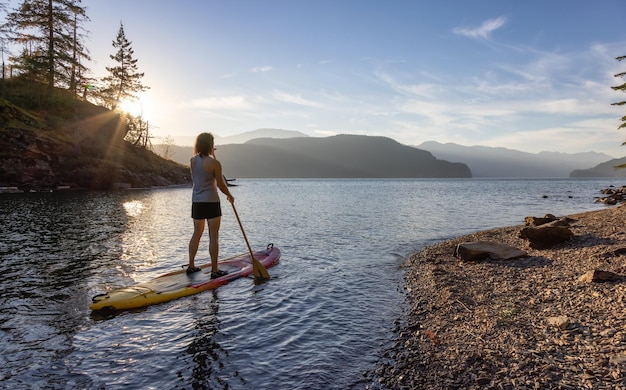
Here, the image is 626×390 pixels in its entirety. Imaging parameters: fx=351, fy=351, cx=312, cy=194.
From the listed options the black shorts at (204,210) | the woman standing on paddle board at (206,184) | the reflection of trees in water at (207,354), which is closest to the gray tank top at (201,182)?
the woman standing on paddle board at (206,184)

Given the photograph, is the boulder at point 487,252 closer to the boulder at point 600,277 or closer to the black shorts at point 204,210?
the boulder at point 600,277

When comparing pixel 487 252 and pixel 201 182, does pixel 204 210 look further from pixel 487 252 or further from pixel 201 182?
pixel 487 252

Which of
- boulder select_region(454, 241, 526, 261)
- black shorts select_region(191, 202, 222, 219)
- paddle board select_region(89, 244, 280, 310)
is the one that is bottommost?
paddle board select_region(89, 244, 280, 310)

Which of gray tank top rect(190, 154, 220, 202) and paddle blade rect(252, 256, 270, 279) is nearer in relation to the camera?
gray tank top rect(190, 154, 220, 202)

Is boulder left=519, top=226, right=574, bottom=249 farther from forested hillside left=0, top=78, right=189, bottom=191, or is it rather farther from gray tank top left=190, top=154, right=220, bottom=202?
forested hillside left=0, top=78, right=189, bottom=191

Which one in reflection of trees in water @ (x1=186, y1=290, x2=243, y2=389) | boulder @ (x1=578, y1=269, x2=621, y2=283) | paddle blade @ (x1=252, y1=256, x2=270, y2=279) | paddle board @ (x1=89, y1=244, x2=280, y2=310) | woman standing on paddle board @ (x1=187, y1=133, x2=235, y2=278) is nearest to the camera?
reflection of trees in water @ (x1=186, y1=290, x2=243, y2=389)

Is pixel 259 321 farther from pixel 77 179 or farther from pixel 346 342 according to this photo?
pixel 77 179

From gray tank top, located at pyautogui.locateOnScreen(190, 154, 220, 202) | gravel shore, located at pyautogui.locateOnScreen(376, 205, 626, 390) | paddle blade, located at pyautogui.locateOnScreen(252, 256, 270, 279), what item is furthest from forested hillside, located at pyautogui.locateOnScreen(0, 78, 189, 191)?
gravel shore, located at pyautogui.locateOnScreen(376, 205, 626, 390)

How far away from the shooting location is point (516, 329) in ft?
23.7

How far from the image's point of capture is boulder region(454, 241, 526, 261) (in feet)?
43.7

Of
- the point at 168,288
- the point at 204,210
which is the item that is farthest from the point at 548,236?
the point at 168,288

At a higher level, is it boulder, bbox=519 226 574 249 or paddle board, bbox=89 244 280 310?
boulder, bbox=519 226 574 249

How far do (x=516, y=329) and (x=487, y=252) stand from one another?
6.91m

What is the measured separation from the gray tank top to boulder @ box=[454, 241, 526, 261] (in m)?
9.96
